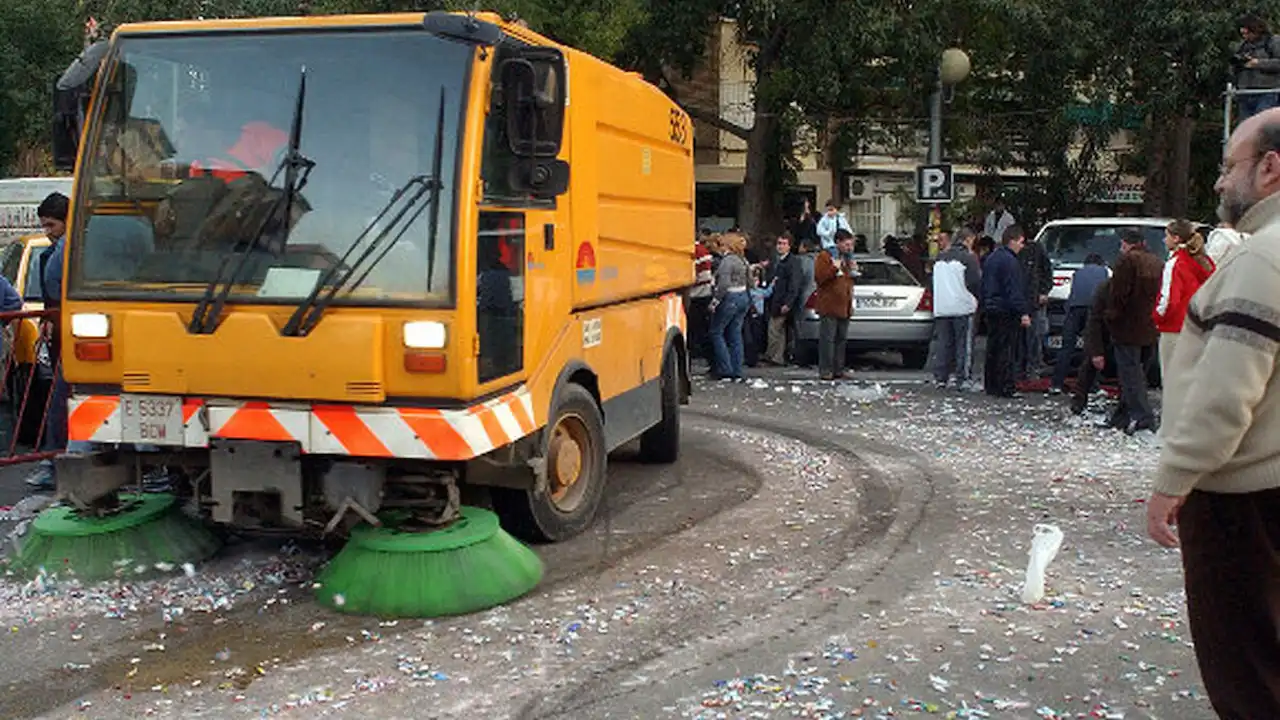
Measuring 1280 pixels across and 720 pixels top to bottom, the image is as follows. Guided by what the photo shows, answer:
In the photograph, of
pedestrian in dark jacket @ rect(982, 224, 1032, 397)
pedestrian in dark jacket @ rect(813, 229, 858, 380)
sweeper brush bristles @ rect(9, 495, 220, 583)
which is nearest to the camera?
sweeper brush bristles @ rect(9, 495, 220, 583)

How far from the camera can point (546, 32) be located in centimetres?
2112

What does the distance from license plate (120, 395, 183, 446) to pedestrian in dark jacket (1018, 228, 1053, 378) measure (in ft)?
31.8

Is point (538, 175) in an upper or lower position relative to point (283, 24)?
lower

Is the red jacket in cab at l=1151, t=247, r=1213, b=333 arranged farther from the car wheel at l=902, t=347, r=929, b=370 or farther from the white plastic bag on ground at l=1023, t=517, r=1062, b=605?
the car wheel at l=902, t=347, r=929, b=370

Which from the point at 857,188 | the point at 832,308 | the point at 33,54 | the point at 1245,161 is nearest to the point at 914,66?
the point at 832,308

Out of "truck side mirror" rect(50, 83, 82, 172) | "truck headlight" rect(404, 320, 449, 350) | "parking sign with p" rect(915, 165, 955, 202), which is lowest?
"truck headlight" rect(404, 320, 449, 350)

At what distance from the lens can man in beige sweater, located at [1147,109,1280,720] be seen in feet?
10.5

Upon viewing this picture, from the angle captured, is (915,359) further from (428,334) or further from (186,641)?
(186,641)

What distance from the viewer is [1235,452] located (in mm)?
3316

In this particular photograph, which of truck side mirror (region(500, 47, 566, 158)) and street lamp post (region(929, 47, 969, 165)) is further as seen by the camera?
street lamp post (region(929, 47, 969, 165))

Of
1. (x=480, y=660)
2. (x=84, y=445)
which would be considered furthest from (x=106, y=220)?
(x=480, y=660)

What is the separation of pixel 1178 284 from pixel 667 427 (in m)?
4.06

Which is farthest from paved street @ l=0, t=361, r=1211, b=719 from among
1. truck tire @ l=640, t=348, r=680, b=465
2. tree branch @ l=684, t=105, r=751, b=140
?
tree branch @ l=684, t=105, r=751, b=140

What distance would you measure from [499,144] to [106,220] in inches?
78.4
